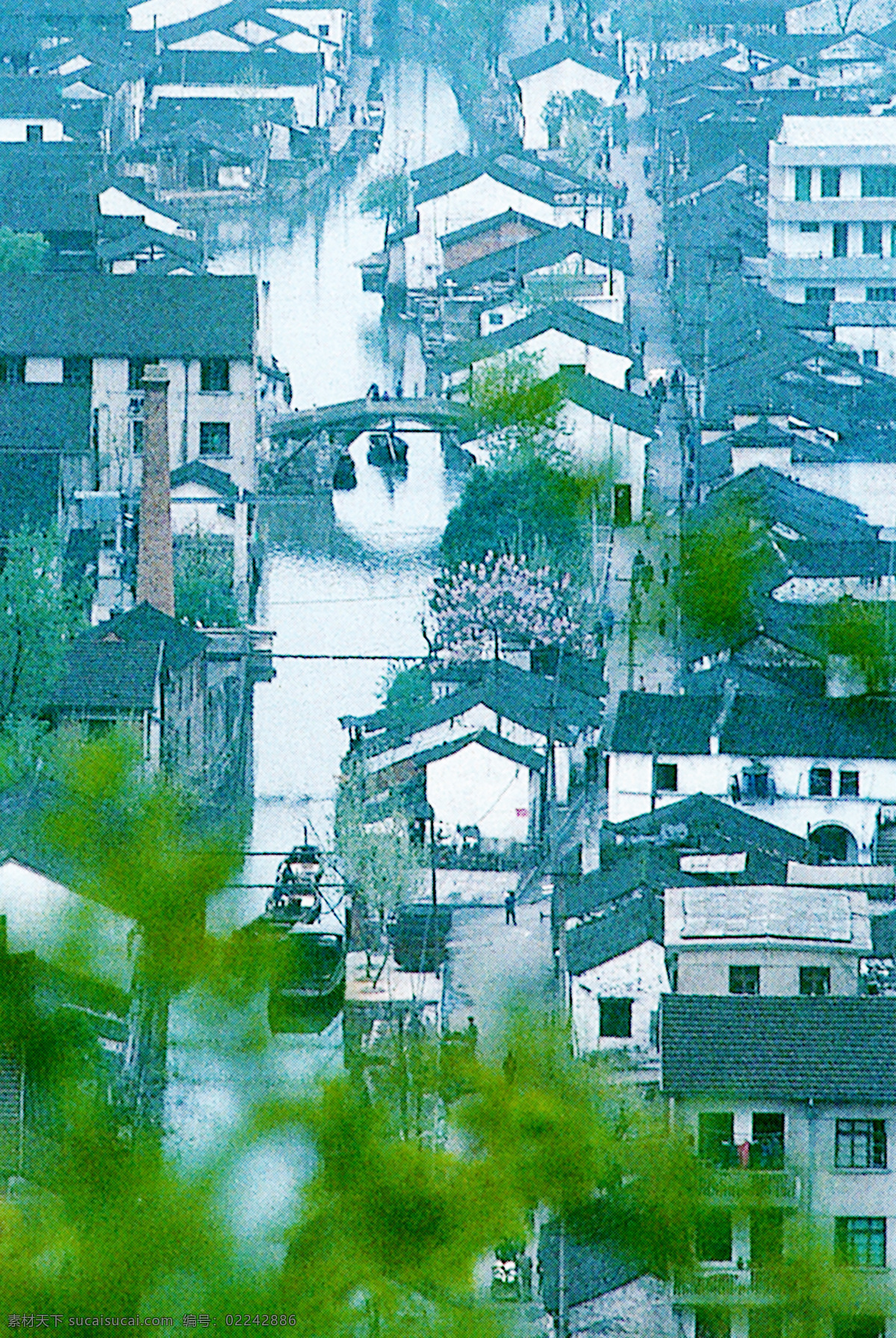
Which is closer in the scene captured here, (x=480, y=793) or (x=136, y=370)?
(x=480, y=793)

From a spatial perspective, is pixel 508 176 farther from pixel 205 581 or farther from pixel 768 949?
pixel 768 949

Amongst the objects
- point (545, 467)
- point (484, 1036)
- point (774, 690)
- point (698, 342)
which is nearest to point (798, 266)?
point (698, 342)

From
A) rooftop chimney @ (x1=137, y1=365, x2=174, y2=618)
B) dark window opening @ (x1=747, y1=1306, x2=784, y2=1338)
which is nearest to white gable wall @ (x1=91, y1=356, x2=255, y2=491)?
rooftop chimney @ (x1=137, y1=365, x2=174, y2=618)

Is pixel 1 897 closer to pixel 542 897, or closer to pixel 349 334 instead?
pixel 542 897

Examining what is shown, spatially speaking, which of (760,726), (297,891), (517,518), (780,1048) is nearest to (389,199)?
(517,518)

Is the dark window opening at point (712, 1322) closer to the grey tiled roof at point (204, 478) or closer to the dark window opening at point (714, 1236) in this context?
the dark window opening at point (714, 1236)

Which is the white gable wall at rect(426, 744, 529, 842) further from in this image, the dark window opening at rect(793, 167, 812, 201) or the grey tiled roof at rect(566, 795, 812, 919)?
the dark window opening at rect(793, 167, 812, 201)
